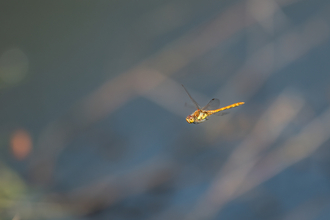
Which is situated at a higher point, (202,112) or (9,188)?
(9,188)

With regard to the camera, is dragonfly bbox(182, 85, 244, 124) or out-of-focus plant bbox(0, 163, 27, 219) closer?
dragonfly bbox(182, 85, 244, 124)

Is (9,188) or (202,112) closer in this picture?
(202,112)

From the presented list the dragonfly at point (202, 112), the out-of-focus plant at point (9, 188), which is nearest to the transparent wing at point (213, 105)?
the dragonfly at point (202, 112)

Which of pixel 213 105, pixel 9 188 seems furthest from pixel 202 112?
pixel 9 188

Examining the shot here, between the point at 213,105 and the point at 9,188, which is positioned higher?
the point at 9,188

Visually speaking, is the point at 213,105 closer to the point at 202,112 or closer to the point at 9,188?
the point at 202,112

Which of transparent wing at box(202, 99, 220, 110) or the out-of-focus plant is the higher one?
the out-of-focus plant

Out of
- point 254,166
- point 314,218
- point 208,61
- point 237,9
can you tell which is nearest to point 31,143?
point 208,61

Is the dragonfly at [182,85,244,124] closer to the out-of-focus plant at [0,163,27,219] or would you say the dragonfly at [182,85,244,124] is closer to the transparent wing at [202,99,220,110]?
the transparent wing at [202,99,220,110]

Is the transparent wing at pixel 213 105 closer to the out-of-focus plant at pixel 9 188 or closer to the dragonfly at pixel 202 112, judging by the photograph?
the dragonfly at pixel 202 112

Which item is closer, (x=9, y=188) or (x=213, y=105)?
(x=213, y=105)

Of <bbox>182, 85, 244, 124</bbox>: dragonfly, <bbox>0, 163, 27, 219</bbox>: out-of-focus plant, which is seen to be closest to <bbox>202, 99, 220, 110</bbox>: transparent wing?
<bbox>182, 85, 244, 124</bbox>: dragonfly

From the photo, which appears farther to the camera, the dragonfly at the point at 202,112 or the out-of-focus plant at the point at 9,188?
the out-of-focus plant at the point at 9,188
